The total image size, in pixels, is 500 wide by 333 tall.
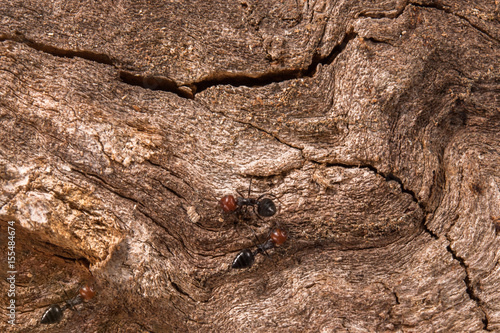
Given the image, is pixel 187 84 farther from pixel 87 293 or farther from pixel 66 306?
pixel 66 306

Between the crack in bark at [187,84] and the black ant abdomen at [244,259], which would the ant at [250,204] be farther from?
the crack in bark at [187,84]

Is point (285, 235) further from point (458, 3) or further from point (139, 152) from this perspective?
point (458, 3)

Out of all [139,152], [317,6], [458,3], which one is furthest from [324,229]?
[458,3]

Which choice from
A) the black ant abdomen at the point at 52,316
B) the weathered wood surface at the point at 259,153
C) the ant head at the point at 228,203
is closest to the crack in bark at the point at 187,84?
the weathered wood surface at the point at 259,153

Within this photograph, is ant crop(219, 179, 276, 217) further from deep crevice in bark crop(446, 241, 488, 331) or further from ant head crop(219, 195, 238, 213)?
deep crevice in bark crop(446, 241, 488, 331)

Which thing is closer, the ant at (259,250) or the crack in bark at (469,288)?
the crack in bark at (469,288)

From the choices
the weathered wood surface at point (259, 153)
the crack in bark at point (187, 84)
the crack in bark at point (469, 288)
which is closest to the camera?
the crack in bark at point (469, 288)
